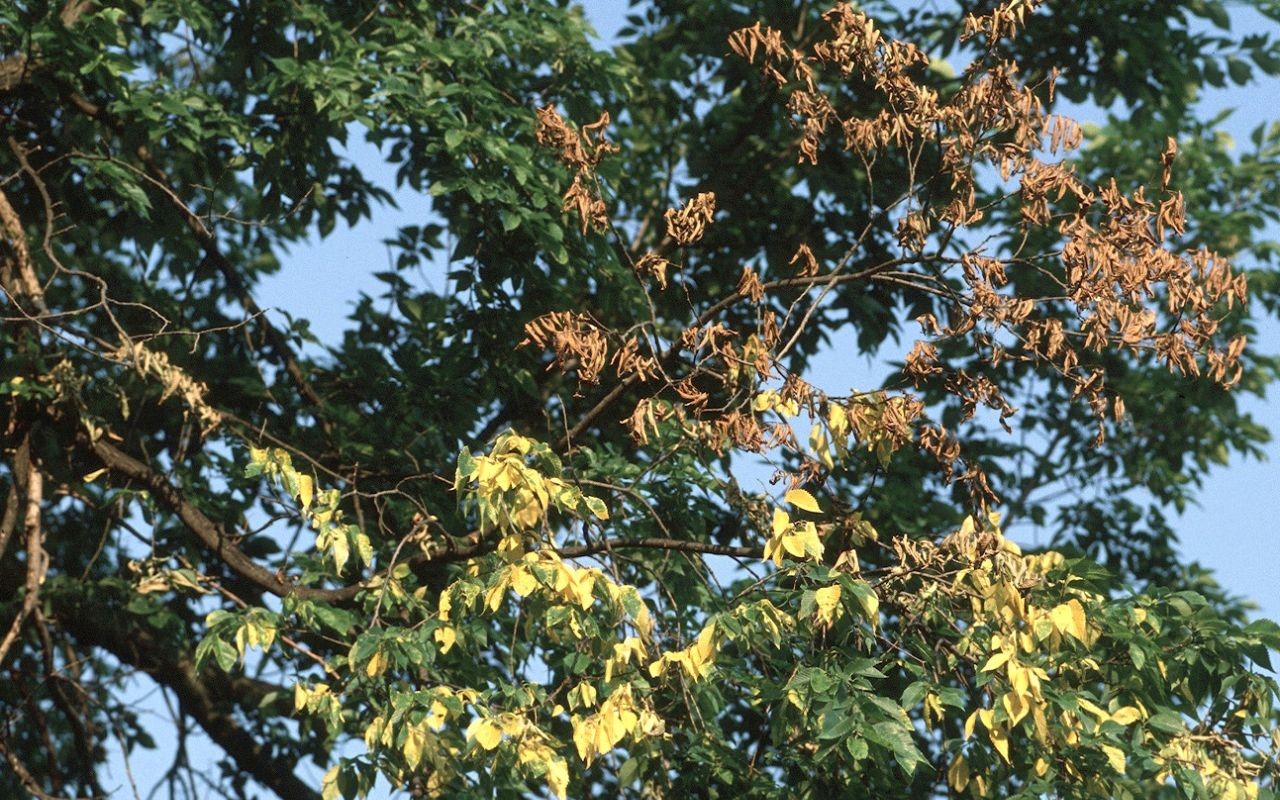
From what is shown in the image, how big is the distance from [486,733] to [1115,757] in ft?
5.57

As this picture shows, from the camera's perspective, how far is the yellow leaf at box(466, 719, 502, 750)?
4539mm

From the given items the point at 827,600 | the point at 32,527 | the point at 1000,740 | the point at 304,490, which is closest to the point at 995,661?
the point at 1000,740

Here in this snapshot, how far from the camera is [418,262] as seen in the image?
7680mm

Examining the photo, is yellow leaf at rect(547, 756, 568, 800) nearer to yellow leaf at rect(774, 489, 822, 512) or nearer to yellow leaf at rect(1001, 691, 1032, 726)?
yellow leaf at rect(774, 489, 822, 512)

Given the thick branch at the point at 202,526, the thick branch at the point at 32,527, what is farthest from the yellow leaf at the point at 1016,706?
the thick branch at the point at 32,527

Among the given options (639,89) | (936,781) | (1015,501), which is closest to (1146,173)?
(1015,501)

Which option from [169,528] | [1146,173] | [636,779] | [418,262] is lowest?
[636,779]

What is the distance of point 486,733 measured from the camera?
4.55 m

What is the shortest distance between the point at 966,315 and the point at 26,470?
3541 millimetres

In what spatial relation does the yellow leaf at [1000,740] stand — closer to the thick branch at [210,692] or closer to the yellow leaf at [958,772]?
the yellow leaf at [958,772]

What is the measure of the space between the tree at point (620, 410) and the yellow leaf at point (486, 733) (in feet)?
0.05

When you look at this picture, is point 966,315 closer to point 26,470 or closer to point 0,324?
point 26,470

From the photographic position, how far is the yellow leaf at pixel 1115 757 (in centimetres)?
464

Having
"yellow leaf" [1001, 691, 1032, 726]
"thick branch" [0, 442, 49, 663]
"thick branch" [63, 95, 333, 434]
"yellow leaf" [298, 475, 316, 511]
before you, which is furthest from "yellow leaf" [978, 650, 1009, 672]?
"thick branch" [0, 442, 49, 663]
